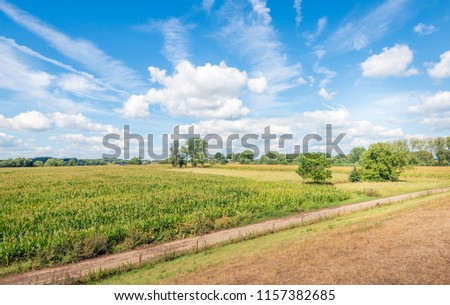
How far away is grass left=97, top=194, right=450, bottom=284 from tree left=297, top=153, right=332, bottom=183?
3750 cm

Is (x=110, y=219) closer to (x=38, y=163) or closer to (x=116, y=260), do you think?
(x=116, y=260)

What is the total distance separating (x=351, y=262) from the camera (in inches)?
396

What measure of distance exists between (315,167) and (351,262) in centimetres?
4483

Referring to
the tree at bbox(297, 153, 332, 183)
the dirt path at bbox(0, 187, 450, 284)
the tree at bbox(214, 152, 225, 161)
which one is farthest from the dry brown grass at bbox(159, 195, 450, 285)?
the tree at bbox(214, 152, 225, 161)

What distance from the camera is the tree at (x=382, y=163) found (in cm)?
5962

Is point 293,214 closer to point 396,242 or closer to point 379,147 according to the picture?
point 396,242

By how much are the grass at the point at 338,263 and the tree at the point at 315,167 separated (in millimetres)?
37500

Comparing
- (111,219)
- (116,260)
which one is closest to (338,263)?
(116,260)

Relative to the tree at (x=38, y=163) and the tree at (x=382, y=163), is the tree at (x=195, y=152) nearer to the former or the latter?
the tree at (x=382, y=163)

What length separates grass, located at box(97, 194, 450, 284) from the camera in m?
8.98

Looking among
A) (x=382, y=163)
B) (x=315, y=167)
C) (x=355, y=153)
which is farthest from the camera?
(x=355, y=153)

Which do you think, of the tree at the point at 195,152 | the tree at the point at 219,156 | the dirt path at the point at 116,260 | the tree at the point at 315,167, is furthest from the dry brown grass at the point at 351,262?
the tree at the point at 219,156

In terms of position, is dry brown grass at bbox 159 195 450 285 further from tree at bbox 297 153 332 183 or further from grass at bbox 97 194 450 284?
tree at bbox 297 153 332 183
